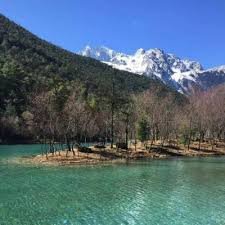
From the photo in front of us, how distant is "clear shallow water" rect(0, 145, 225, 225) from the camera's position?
3966 cm

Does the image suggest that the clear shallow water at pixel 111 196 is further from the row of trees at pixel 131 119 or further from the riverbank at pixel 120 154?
the row of trees at pixel 131 119

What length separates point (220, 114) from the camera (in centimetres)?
14638

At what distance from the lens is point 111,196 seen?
167ft

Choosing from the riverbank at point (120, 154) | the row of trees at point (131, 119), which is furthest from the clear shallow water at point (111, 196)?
the row of trees at point (131, 119)

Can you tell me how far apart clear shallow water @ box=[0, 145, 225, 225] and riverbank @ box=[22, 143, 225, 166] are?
1252cm

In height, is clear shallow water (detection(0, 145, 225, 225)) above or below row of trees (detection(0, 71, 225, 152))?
below

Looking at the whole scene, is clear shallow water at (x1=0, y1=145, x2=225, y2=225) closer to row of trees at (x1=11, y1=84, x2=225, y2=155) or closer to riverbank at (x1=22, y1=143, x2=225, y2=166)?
riverbank at (x1=22, y1=143, x2=225, y2=166)

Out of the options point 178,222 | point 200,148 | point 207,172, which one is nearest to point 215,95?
point 200,148

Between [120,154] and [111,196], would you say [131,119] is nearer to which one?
[120,154]

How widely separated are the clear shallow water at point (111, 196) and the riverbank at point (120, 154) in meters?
12.5

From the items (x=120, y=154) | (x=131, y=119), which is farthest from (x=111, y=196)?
(x=131, y=119)

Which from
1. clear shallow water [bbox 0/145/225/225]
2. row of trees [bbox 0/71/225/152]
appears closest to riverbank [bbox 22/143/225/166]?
row of trees [bbox 0/71/225/152]

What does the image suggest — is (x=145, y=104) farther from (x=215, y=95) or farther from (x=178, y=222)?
(x=178, y=222)

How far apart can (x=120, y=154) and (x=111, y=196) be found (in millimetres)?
55348
